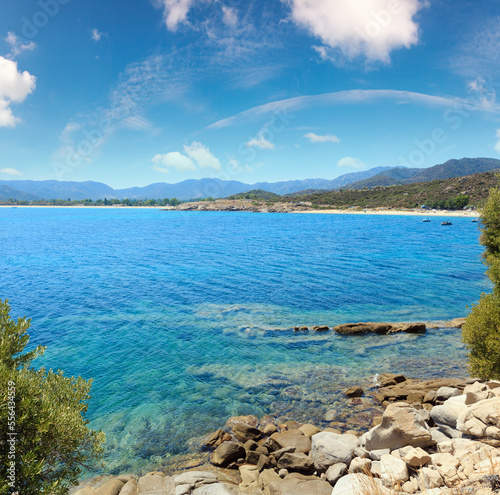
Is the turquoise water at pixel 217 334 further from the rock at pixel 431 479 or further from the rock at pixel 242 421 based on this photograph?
the rock at pixel 431 479

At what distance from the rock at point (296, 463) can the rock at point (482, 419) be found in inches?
267

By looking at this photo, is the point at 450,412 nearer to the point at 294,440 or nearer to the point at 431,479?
the point at 431,479

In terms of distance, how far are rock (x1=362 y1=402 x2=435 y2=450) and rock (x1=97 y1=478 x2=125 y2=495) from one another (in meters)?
11.6

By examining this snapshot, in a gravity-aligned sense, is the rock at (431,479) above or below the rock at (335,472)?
above

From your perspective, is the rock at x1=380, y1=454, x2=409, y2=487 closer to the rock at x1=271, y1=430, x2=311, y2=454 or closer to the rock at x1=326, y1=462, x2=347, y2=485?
the rock at x1=326, y1=462, x2=347, y2=485

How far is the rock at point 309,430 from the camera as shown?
17125 mm

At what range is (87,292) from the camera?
45.1 meters

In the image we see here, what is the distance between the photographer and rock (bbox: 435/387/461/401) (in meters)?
18.9

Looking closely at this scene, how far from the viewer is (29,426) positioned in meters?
8.65

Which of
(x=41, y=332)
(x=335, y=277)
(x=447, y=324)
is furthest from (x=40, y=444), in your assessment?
(x=335, y=277)

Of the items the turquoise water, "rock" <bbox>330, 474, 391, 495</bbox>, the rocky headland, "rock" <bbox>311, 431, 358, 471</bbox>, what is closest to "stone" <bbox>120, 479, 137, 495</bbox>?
the rocky headland

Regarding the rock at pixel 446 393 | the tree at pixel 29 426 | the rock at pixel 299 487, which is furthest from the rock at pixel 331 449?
the tree at pixel 29 426

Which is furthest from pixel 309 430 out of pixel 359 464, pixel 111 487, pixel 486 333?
pixel 486 333

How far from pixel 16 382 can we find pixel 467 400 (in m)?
18.2
